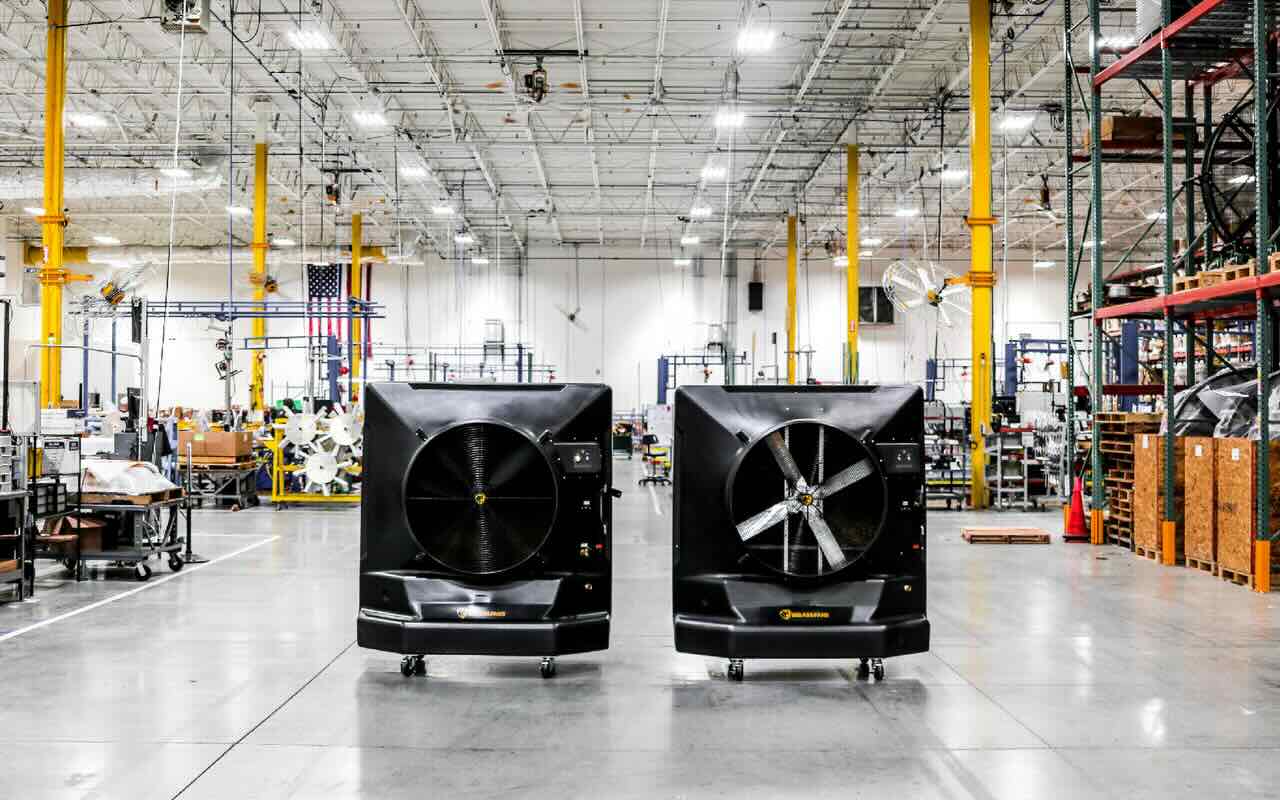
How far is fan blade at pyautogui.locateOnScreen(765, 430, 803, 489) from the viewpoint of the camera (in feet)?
14.8

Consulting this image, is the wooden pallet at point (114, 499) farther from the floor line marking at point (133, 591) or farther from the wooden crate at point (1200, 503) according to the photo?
the wooden crate at point (1200, 503)

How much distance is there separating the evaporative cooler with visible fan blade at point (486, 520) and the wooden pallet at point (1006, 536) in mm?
6802

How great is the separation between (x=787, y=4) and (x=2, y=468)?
12091 millimetres

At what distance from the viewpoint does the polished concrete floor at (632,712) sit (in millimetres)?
3455

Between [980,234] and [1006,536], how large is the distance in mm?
5206

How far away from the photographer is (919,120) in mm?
19781

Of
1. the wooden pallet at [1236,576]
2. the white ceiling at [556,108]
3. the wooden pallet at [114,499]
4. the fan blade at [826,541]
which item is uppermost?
the white ceiling at [556,108]

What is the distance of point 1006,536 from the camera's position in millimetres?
10422

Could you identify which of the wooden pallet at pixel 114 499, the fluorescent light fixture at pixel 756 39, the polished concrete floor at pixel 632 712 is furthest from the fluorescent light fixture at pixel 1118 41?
the wooden pallet at pixel 114 499

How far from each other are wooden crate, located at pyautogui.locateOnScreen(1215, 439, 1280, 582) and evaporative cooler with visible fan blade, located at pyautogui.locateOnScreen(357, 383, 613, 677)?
591 centimetres

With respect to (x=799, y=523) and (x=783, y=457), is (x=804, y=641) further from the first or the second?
(x=783, y=457)

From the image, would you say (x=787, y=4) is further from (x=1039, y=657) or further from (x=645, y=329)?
(x=645, y=329)

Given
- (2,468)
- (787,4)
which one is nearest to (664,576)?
(2,468)

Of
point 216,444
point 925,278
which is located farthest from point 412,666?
→ point 925,278
